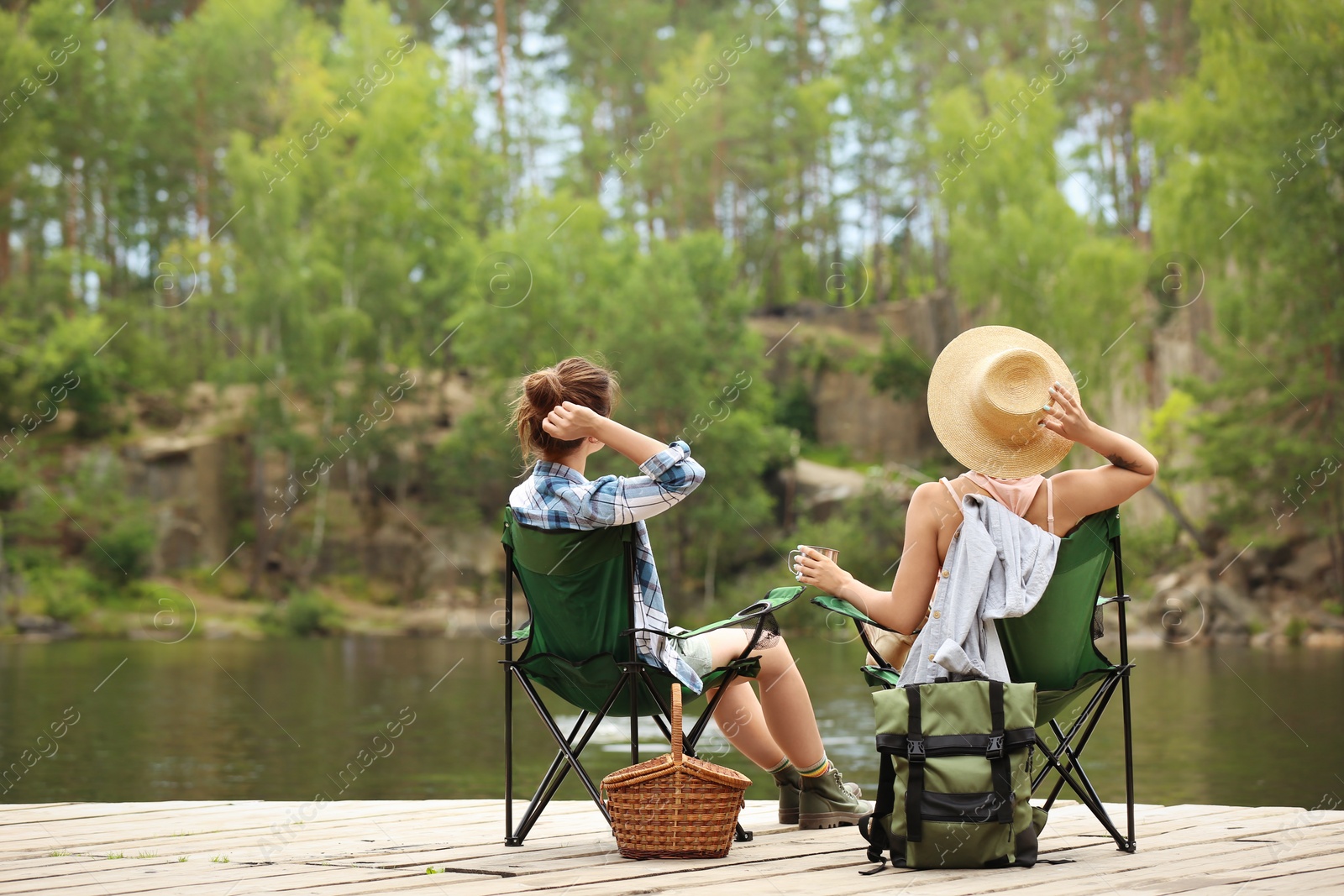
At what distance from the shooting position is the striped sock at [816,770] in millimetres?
3812

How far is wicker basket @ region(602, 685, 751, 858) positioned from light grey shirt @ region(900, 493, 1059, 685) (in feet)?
1.75

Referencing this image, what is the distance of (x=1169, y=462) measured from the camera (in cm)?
2498

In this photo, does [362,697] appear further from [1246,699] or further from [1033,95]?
[1033,95]

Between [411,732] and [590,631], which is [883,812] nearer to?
[590,631]

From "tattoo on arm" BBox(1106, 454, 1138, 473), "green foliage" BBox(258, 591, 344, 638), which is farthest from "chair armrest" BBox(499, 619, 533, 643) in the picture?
"green foliage" BBox(258, 591, 344, 638)

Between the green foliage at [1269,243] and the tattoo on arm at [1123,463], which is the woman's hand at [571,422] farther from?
the green foliage at [1269,243]

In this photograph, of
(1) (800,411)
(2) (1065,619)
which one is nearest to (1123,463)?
(2) (1065,619)

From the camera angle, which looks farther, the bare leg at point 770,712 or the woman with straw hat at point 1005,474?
the bare leg at point 770,712

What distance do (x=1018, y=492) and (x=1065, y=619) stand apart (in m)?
0.32

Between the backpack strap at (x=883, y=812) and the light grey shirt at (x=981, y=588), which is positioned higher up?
the light grey shirt at (x=981, y=588)

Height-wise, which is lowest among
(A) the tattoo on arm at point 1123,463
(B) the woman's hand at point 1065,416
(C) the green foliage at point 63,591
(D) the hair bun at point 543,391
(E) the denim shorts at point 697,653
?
(E) the denim shorts at point 697,653

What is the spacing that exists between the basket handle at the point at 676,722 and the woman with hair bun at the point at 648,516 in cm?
8

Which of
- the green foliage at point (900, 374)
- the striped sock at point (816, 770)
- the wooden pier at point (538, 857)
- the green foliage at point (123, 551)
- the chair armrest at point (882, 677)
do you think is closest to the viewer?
the wooden pier at point (538, 857)

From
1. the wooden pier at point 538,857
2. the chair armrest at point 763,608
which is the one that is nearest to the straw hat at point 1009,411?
the chair armrest at point 763,608
